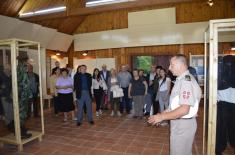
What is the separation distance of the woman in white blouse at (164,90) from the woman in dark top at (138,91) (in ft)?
2.21

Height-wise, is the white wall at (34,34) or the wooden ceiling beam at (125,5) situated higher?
the wooden ceiling beam at (125,5)

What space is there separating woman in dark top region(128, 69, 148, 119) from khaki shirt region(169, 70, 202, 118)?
334 cm

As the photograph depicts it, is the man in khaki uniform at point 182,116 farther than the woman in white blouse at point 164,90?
No

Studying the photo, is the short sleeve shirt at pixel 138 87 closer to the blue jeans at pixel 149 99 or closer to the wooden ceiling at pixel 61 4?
the blue jeans at pixel 149 99

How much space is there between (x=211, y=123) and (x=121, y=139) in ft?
6.21

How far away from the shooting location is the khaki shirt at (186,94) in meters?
1.82

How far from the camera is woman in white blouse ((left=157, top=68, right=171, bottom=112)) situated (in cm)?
463

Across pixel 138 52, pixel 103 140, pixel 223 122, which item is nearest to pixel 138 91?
pixel 103 140

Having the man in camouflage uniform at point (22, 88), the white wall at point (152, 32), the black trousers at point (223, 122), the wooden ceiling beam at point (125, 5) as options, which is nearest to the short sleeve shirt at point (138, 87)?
the wooden ceiling beam at point (125, 5)

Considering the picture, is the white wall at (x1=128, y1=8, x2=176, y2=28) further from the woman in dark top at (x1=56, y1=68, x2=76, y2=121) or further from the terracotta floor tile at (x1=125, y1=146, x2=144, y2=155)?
the terracotta floor tile at (x1=125, y1=146, x2=144, y2=155)

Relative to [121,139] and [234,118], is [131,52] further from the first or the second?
[234,118]

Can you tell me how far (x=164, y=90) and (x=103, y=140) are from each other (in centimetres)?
189

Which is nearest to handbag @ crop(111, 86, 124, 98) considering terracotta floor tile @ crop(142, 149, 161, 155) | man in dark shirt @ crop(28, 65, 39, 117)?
man in dark shirt @ crop(28, 65, 39, 117)

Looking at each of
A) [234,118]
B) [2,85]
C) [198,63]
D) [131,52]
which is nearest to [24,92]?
[2,85]
